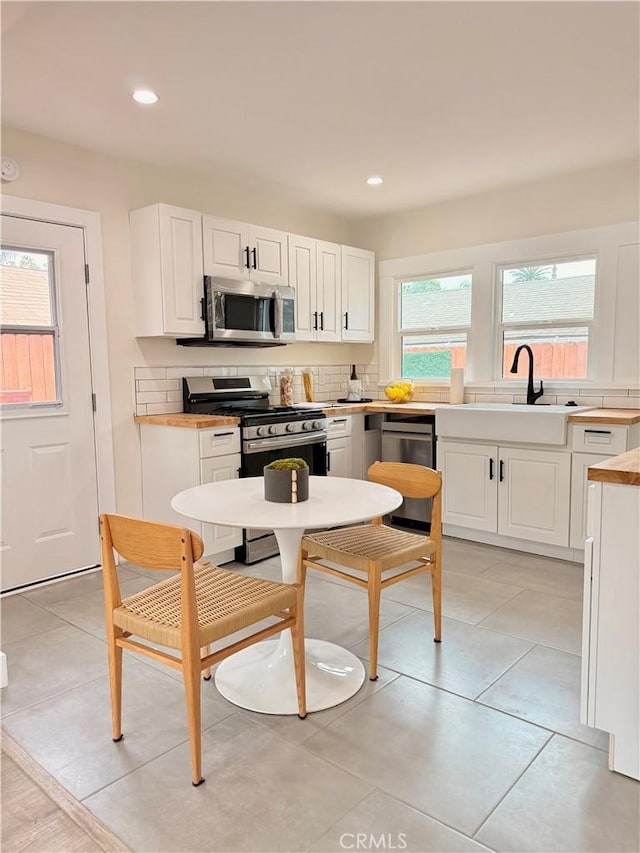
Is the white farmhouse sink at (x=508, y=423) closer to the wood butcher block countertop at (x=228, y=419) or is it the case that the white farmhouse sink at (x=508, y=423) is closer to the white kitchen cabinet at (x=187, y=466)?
the wood butcher block countertop at (x=228, y=419)

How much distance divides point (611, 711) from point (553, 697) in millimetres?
412

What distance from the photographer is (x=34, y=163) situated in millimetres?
3232

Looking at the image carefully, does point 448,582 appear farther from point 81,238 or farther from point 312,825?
point 81,238

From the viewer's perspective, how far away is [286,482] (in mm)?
2176

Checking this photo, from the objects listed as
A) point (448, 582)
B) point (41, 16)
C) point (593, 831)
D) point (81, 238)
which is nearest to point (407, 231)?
point (81, 238)

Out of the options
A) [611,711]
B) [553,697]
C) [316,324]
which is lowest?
[553,697]

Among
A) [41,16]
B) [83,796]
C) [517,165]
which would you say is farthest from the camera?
[517,165]

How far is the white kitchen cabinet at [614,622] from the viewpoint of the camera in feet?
5.76

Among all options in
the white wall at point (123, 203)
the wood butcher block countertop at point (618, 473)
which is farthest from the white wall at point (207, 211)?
the wood butcher block countertop at point (618, 473)

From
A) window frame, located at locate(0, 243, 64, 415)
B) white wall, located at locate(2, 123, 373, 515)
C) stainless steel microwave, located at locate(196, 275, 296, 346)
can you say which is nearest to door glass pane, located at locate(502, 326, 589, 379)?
stainless steel microwave, located at locate(196, 275, 296, 346)

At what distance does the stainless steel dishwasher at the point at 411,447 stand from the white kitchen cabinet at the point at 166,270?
1.70 meters

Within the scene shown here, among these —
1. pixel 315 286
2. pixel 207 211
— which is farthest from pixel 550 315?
pixel 207 211

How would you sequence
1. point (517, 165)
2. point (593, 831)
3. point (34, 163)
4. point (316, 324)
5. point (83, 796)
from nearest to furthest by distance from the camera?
point (593, 831) → point (83, 796) → point (34, 163) → point (517, 165) → point (316, 324)

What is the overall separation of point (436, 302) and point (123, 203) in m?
2.54
